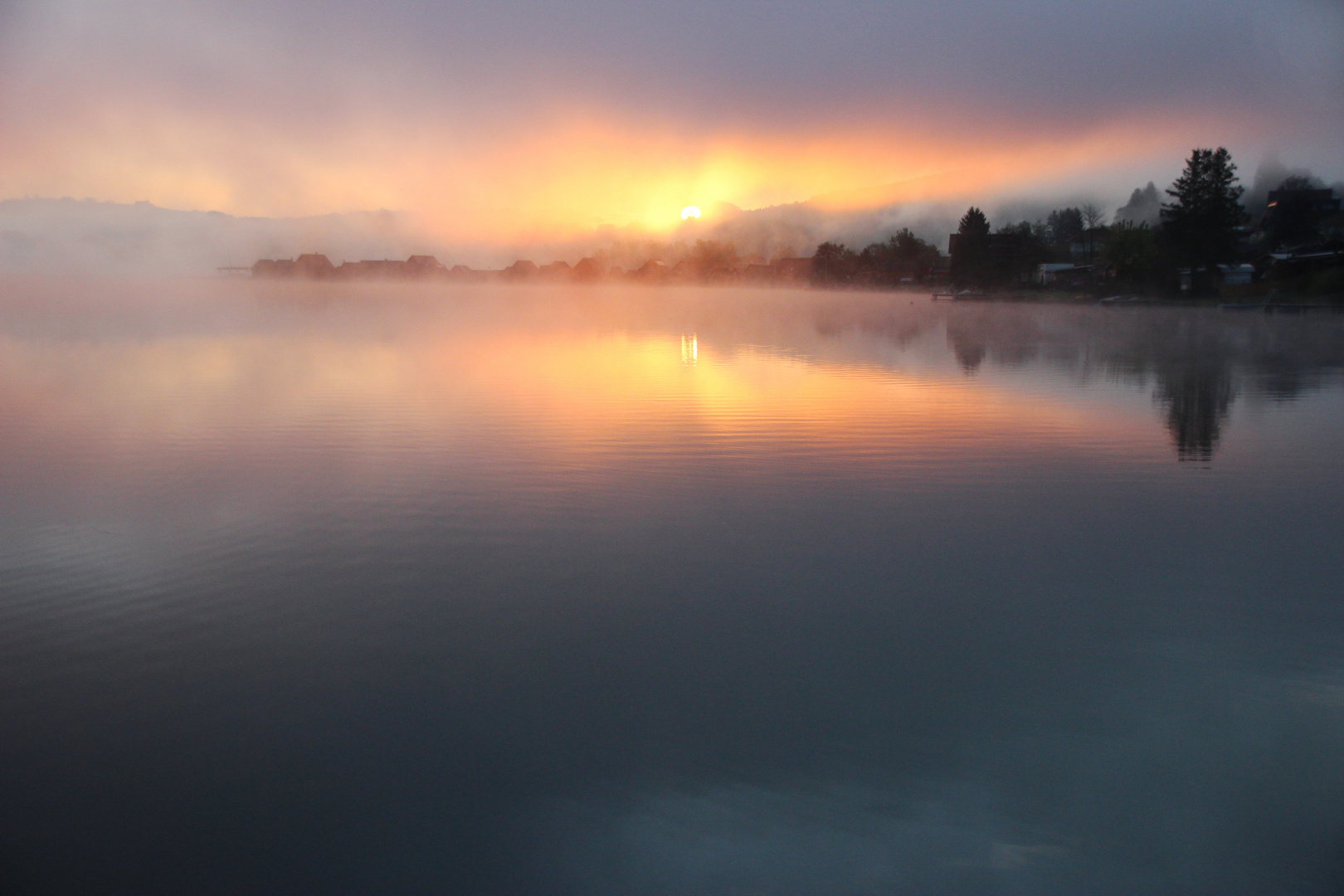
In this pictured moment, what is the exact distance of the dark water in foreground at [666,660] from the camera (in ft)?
20.1

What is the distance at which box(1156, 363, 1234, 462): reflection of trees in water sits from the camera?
19.4 metres

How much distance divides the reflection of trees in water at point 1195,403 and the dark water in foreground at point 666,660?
0.89ft

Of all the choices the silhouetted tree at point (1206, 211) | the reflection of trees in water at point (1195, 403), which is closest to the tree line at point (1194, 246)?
the silhouetted tree at point (1206, 211)

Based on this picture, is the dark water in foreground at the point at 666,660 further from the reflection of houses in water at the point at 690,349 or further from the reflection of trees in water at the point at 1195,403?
the reflection of houses in water at the point at 690,349

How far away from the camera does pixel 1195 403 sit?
25203mm

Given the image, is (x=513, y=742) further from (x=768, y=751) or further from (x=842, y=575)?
(x=842, y=575)

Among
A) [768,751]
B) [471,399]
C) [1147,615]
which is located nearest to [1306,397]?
[1147,615]

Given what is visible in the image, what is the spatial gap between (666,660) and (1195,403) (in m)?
22.4

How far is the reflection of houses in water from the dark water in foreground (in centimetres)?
1691

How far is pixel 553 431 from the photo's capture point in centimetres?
1986

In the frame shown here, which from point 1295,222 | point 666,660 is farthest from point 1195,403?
point 1295,222

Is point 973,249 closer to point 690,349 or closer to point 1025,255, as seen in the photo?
point 1025,255

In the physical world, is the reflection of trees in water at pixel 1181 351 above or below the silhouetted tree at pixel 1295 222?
below

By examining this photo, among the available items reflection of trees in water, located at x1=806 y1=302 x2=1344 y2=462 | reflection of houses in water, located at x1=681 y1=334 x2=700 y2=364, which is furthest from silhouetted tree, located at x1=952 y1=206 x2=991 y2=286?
reflection of houses in water, located at x1=681 y1=334 x2=700 y2=364
